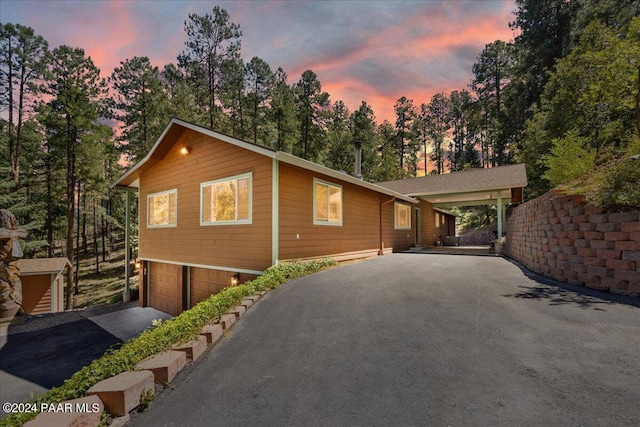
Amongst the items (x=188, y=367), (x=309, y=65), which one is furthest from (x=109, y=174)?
(x=188, y=367)

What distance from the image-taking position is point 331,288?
554 cm

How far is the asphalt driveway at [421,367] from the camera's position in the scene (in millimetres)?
2057

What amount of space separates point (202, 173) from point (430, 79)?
1183 centimetres

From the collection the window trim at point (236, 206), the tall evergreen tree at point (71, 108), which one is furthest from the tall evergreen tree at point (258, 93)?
the window trim at point (236, 206)

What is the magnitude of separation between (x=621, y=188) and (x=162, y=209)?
13.0 metres

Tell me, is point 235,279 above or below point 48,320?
above

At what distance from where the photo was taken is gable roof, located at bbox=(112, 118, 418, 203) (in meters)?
7.07

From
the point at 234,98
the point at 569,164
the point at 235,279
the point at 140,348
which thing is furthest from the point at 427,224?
the point at 234,98

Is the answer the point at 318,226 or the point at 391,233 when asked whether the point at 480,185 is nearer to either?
the point at 391,233

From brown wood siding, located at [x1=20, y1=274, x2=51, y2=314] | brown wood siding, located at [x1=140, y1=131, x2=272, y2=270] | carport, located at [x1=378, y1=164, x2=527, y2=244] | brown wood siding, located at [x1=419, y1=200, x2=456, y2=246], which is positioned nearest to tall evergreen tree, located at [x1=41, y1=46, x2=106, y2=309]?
brown wood siding, located at [x1=20, y1=274, x2=51, y2=314]

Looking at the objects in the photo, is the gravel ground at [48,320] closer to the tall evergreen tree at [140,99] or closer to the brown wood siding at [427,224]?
the tall evergreen tree at [140,99]

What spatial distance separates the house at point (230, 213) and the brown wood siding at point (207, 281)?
1.3 inches

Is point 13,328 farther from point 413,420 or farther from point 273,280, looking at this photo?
Answer: point 413,420

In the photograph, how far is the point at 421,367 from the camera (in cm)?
261
